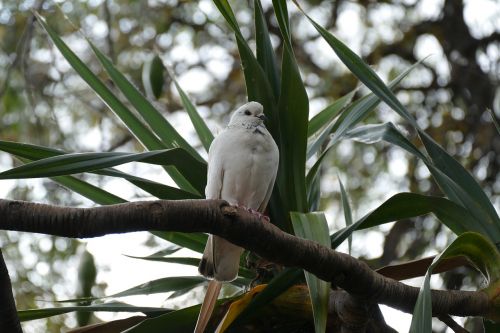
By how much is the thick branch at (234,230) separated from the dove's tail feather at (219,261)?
0.51 meters

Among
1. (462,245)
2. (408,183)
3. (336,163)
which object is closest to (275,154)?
(462,245)

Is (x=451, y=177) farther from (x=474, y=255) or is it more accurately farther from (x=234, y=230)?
(x=234, y=230)

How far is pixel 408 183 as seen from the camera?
4.89 meters

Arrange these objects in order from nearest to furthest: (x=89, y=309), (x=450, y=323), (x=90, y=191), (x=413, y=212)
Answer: (x=450, y=323) → (x=413, y=212) → (x=89, y=309) → (x=90, y=191)

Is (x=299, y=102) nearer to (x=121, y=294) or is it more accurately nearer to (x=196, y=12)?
(x=121, y=294)

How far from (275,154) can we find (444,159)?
0.50 meters

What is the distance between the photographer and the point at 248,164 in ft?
8.23

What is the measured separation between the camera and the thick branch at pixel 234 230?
1.45m

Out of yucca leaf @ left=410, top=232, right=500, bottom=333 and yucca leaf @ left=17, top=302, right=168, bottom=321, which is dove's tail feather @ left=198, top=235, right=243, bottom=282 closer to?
yucca leaf @ left=17, top=302, right=168, bottom=321

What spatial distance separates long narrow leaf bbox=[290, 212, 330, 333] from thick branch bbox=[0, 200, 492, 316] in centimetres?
6

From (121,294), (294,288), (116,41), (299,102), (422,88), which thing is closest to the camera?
(294,288)

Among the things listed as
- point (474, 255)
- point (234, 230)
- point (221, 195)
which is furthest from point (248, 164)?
point (234, 230)

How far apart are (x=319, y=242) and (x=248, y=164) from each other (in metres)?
0.67

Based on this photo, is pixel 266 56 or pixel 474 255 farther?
pixel 266 56
